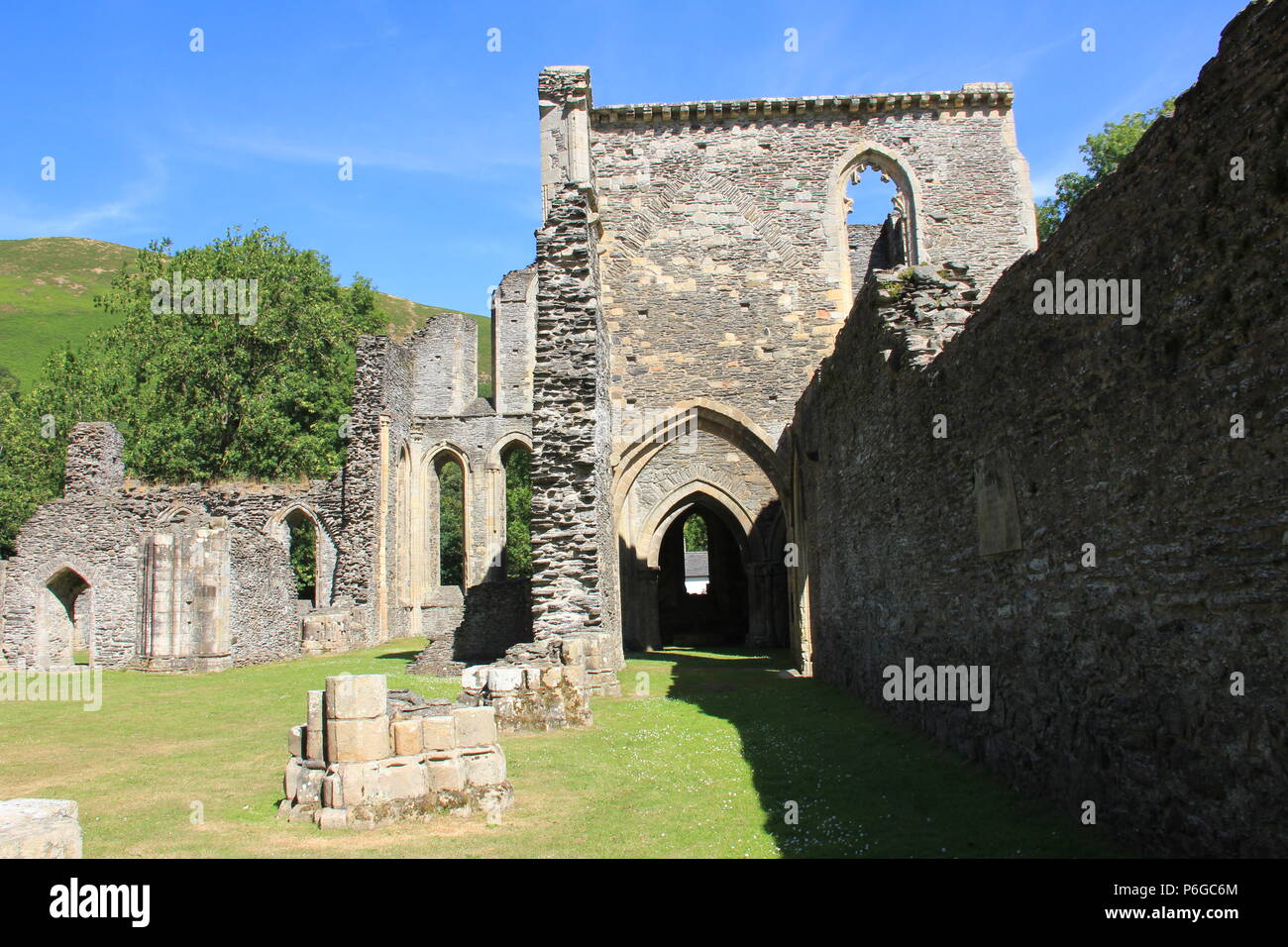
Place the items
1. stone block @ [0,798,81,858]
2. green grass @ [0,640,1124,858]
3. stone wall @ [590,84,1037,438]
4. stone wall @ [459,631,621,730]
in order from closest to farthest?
stone block @ [0,798,81,858], green grass @ [0,640,1124,858], stone wall @ [459,631,621,730], stone wall @ [590,84,1037,438]

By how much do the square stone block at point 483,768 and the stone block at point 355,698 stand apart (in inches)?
24.7

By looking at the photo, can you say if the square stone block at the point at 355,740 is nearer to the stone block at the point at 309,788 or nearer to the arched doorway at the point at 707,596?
the stone block at the point at 309,788

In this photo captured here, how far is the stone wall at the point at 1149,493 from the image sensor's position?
3443mm

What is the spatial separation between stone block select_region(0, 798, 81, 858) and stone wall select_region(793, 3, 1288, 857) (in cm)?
406

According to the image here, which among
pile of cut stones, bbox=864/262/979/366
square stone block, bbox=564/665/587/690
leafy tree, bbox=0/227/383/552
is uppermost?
leafy tree, bbox=0/227/383/552

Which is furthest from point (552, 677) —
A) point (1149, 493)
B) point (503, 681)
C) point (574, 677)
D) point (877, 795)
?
point (1149, 493)

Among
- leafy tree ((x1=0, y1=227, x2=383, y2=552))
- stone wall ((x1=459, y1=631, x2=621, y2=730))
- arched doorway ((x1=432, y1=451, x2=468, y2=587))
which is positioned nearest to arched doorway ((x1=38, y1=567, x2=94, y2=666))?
leafy tree ((x1=0, y1=227, x2=383, y2=552))

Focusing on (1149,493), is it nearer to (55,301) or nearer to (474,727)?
(474,727)

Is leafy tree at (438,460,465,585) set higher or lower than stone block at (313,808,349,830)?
higher

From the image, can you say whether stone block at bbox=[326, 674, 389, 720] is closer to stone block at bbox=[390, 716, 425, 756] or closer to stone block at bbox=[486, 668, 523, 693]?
stone block at bbox=[390, 716, 425, 756]

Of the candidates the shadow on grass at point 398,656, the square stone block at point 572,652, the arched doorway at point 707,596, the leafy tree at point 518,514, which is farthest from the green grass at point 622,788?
the leafy tree at point 518,514

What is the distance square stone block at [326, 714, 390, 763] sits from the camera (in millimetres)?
5961

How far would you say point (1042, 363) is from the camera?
207 inches

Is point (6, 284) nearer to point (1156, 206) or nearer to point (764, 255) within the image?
point (764, 255)
